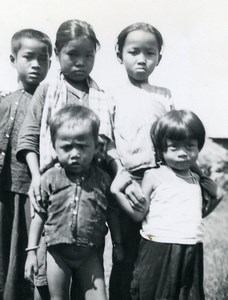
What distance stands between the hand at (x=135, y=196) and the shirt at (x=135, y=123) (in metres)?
0.21

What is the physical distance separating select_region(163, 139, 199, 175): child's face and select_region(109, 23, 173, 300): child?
13 centimetres

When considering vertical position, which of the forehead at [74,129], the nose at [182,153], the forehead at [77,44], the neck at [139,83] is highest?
the forehead at [77,44]

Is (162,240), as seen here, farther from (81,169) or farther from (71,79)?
(71,79)

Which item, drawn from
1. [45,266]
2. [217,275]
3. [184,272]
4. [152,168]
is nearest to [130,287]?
[184,272]

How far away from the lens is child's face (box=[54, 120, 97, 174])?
2.46 m

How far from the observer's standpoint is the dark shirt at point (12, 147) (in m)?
2.96

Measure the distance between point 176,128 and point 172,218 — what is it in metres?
0.49

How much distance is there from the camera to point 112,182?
2580mm

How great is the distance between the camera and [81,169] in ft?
8.23

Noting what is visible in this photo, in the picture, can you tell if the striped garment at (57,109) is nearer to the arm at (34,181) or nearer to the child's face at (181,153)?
the arm at (34,181)

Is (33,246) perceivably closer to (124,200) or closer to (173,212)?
(124,200)

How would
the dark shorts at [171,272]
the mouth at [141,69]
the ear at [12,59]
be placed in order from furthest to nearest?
1. the ear at [12,59]
2. the mouth at [141,69]
3. the dark shorts at [171,272]

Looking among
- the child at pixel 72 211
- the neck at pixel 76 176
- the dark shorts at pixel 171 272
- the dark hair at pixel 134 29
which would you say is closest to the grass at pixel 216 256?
the dark shorts at pixel 171 272

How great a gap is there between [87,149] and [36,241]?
56 cm
